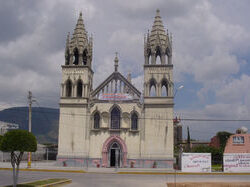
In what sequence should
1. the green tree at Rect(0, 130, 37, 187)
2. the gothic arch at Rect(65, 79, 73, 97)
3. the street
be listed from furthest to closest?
the gothic arch at Rect(65, 79, 73, 97)
the street
the green tree at Rect(0, 130, 37, 187)

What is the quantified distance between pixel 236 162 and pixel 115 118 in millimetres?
15415

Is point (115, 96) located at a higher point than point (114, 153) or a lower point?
higher

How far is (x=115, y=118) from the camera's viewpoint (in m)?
41.1

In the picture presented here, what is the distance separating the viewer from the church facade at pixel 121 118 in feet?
129

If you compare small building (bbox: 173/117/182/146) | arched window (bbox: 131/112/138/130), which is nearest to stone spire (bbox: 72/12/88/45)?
arched window (bbox: 131/112/138/130)

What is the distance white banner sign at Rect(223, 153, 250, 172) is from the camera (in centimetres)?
3575

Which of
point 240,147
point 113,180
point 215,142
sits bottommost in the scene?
point 113,180

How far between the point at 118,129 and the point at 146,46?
1171cm

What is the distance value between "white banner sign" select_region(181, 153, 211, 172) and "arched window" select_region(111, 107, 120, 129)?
9558 millimetres

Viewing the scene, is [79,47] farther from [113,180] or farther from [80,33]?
[113,180]

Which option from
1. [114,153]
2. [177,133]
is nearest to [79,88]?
[114,153]

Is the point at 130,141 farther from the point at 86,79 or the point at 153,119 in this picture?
the point at 86,79

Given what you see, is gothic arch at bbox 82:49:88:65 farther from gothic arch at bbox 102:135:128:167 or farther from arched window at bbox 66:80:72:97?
gothic arch at bbox 102:135:128:167

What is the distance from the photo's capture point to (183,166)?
35625 mm
